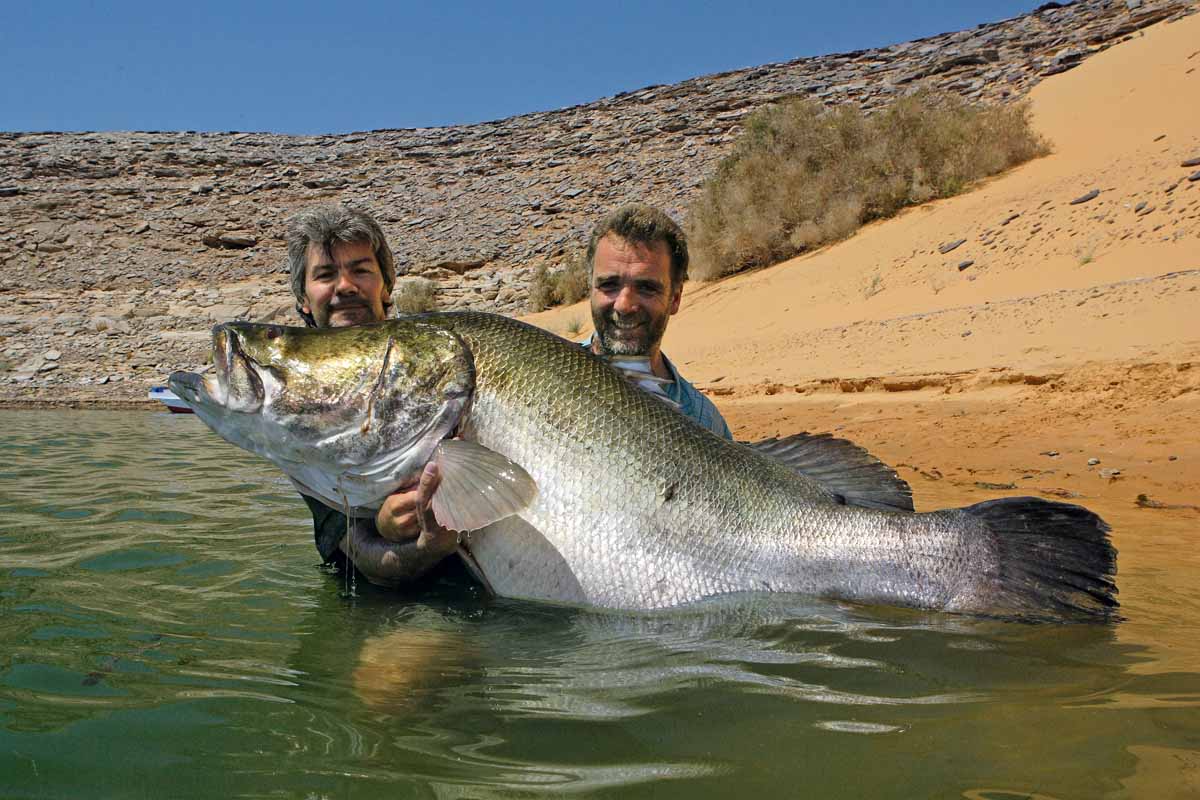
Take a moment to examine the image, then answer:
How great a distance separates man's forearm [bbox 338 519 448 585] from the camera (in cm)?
305

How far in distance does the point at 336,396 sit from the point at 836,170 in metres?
15.6

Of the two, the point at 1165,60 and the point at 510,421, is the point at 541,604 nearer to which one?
the point at 510,421

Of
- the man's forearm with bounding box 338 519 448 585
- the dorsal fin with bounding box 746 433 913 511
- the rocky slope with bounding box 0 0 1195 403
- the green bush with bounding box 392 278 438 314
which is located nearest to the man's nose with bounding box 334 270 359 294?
the man's forearm with bounding box 338 519 448 585

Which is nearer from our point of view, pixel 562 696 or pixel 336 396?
pixel 562 696

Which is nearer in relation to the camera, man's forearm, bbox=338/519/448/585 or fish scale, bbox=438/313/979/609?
fish scale, bbox=438/313/979/609

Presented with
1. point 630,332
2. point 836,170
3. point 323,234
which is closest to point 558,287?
point 836,170

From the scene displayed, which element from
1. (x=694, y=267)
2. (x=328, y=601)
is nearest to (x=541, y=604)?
(x=328, y=601)

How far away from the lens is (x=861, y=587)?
259 centimetres

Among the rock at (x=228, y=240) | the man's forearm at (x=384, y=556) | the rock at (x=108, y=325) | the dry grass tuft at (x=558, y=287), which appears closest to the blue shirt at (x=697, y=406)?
the man's forearm at (x=384, y=556)

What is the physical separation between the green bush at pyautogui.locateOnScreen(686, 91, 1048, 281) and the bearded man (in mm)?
12533

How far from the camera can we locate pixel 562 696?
2.16 m

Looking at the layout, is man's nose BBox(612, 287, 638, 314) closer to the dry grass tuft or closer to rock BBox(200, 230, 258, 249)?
the dry grass tuft

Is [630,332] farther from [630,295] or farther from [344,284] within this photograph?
[344,284]

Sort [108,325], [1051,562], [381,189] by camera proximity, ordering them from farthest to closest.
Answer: [381,189], [108,325], [1051,562]
